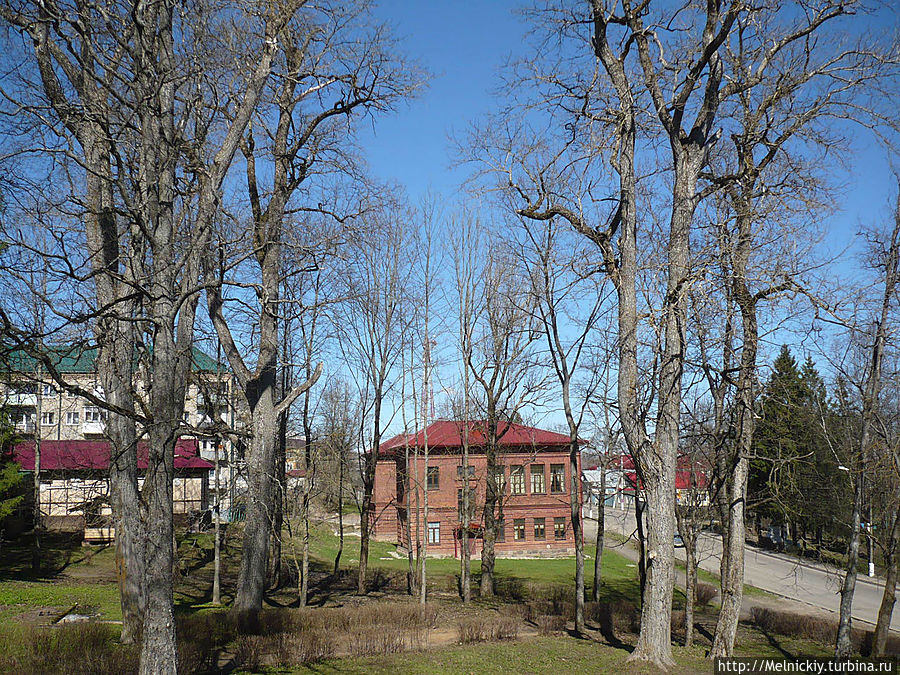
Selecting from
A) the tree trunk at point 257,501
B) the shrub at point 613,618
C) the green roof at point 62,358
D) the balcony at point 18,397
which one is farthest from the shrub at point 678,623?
the balcony at point 18,397


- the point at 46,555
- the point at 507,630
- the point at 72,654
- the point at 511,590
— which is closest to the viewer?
the point at 72,654

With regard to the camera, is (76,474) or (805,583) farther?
(805,583)

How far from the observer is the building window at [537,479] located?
39125mm

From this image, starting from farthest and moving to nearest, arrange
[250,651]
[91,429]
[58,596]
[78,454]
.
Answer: [91,429] → [78,454] → [58,596] → [250,651]

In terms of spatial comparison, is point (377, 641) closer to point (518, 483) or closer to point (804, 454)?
point (804, 454)

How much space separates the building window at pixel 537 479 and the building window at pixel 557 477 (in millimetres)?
544

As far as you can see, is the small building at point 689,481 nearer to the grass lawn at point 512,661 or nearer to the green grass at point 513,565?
the grass lawn at point 512,661

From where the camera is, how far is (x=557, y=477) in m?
39.3

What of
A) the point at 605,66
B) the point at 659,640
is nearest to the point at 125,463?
the point at 659,640

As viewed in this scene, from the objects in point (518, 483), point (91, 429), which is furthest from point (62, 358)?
point (91, 429)

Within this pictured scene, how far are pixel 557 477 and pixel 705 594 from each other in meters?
15.8

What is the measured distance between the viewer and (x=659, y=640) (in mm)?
10445

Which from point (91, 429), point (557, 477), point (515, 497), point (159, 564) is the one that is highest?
point (91, 429)

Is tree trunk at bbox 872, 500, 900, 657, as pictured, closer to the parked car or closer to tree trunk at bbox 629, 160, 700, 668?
tree trunk at bbox 629, 160, 700, 668
